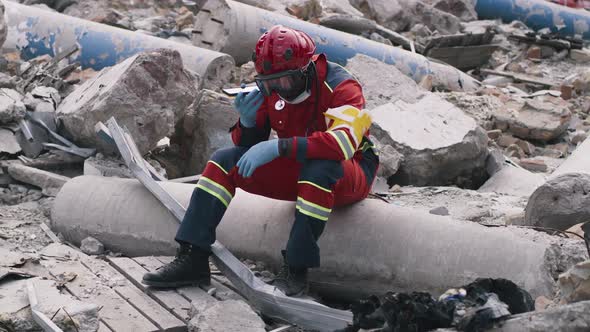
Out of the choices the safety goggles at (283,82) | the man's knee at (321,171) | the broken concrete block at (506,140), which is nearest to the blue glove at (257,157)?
the man's knee at (321,171)

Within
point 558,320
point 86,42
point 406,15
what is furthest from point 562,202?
point 406,15

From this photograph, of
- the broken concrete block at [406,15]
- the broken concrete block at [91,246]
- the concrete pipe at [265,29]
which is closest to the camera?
the broken concrete block at [91,246]

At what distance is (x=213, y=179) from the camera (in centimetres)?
439

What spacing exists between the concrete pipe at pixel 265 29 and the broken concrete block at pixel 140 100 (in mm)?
3514

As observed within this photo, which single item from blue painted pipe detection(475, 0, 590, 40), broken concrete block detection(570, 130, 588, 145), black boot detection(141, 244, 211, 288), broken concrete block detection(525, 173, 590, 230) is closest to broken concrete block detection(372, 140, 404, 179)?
broken concrete block detection(525, 173, 590, 230)

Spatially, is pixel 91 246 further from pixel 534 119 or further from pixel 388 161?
pixel 534 119

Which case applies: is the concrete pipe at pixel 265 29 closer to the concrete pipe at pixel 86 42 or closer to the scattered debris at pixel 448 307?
the concrete pipe at pixel 86 42

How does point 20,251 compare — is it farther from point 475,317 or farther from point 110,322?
point 475,317

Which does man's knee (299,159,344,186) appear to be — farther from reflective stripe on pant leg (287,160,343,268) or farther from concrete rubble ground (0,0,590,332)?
concrete rubble ground (0,0,590,332)

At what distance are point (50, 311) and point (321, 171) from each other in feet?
4.51

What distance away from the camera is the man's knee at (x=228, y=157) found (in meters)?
4.43

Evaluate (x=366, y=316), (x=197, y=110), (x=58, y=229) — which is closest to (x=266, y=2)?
(x=197, y=110)

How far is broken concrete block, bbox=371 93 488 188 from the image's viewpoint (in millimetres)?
6930

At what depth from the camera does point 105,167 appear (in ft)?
20.0
